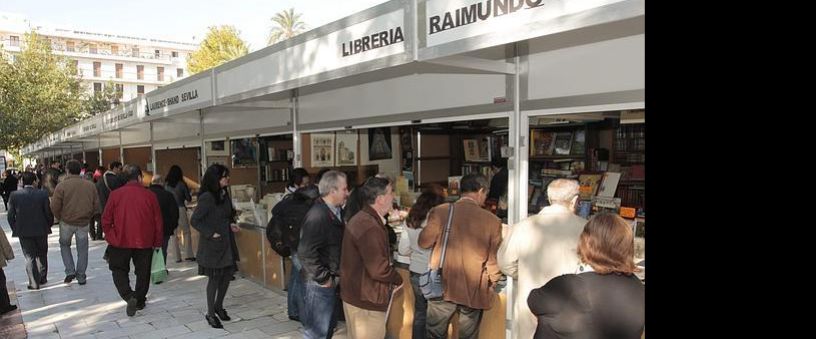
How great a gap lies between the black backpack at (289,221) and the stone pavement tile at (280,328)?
76 centimetres

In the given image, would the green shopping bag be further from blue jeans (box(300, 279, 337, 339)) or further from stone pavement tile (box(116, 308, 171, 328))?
blue jeans (box(300, 279, 337, 339))

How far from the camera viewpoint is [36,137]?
22359mm

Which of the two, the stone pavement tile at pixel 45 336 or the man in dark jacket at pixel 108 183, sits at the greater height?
the man in dark jacket at pixel 108 183

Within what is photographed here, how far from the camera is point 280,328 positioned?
5.08 meters

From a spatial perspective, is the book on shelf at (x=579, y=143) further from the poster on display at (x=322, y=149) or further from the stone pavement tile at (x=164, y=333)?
the stone pavement tile at (x=164, y=333)

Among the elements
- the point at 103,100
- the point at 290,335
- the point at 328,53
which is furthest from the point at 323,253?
the point at 103,100

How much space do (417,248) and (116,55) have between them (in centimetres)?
7077

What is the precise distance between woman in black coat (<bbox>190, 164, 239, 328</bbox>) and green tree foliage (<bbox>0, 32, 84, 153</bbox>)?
1947cm

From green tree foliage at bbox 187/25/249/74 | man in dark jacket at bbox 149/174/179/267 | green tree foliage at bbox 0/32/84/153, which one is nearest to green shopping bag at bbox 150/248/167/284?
man in dark jacket at bbox 149/174/179/267

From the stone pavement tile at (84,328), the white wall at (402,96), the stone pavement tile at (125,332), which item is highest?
the white wall at (402,96)

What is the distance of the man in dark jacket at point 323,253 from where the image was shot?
3510 millimetres

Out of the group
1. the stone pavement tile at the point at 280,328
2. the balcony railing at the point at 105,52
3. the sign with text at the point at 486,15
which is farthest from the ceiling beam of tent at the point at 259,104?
the balcony railing at the point at 105,52

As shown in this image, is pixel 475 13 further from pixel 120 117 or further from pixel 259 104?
pixel 120 117
